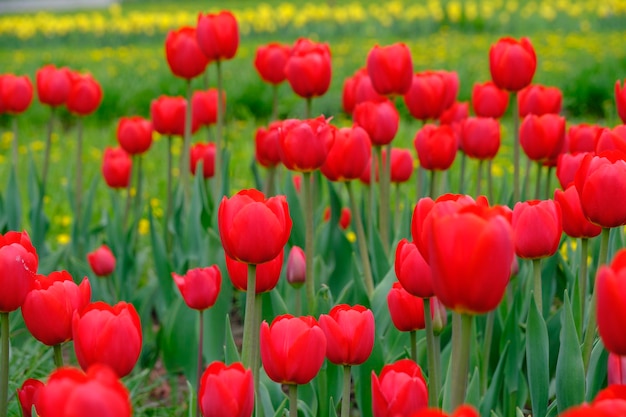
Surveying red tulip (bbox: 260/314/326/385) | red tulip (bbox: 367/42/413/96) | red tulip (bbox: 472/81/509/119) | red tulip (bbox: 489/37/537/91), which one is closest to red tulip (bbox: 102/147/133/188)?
red tulip (bbox: 367/42/413/96)

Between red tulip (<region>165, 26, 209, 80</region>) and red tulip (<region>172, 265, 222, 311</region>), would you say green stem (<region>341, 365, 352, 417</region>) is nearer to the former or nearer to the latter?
red tulip (<region>172, 265, 222, 311</region>)

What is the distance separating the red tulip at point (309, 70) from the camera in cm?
192

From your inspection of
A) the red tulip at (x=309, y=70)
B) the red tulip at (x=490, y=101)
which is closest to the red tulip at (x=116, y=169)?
the red tulip at (x=309, y=70)

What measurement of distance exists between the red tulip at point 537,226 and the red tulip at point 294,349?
0.39 meters

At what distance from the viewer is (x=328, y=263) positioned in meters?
2.35

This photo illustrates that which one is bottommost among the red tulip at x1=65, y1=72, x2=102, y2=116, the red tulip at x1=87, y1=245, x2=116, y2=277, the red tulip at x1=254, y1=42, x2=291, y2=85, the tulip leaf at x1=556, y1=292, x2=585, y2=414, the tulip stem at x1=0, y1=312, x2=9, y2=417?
the red tulip at x1=87, y1=245, x2=116, y2=277

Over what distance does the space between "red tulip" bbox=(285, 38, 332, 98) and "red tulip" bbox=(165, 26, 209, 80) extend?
13.2 inches

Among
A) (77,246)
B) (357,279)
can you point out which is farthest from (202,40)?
(77,246)

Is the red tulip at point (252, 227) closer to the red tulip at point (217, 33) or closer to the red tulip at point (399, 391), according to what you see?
the red tulip at point (399, 391)

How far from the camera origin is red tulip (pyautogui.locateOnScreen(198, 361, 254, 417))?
97 cm

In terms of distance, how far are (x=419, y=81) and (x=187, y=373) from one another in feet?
2.90

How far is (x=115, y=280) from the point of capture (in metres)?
2.38

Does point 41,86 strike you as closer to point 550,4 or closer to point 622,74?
point 622,74

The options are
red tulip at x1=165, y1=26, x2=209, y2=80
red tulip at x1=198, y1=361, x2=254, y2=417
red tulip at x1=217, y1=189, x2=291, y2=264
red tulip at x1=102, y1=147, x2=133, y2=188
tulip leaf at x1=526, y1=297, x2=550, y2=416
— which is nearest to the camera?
red tulip at x1=198, y1=361, x2=254, y2=417
